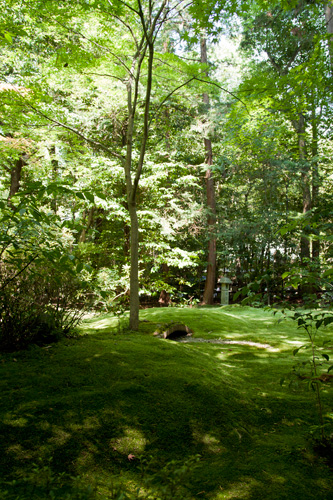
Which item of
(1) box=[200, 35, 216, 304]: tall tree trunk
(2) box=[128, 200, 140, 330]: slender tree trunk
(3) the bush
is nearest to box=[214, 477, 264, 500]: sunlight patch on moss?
(3) the bush

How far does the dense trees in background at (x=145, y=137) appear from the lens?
11.5ft

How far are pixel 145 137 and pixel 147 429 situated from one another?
3.43 meters

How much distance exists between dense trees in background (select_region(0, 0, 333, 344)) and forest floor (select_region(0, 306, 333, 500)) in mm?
682

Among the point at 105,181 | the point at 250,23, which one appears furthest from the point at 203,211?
the point at 250,23

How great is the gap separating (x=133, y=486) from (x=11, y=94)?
5042 mm

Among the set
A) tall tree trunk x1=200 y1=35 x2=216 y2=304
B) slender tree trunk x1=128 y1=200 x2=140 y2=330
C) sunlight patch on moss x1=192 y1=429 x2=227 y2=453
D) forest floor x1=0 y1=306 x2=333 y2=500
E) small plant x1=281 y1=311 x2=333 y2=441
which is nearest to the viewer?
forest floor x1=0 y1=306 x2=333 y2=500

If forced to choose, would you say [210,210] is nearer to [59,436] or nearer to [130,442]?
[130,442]

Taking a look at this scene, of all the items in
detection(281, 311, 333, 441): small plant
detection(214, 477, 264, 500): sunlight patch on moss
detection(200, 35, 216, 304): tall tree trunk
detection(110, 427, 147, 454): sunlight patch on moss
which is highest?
detection(200, 35, 216, 304): tall tree trunk

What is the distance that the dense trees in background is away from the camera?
3508 millimetres

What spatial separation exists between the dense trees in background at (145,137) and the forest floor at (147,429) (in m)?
0.68

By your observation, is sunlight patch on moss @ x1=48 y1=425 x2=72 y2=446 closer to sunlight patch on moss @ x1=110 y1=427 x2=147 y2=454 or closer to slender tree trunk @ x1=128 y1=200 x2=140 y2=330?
sunlight patch on moss @ x1=110 y1=427 x2=147 y2=454

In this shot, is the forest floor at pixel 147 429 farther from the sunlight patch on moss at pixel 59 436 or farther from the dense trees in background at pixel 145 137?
the dense trees in background at pixel 145 137

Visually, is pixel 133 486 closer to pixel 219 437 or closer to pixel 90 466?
pixel 90 466

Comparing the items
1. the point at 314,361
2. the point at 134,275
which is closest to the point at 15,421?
the point at 314,361
